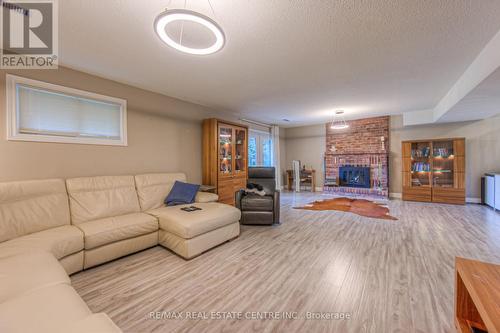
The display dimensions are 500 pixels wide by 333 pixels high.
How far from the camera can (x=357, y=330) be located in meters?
1.45

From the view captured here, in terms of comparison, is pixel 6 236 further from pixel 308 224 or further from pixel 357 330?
pixel 308 224

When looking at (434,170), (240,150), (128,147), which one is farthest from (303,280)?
(434,170)

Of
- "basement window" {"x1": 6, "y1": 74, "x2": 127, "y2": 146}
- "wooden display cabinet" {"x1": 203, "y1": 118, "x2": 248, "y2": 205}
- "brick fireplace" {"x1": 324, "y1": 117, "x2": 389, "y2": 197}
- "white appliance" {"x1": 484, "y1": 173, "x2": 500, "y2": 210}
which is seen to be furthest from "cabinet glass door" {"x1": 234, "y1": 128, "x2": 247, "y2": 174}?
"white appliance" {"x1": 484, "y1": 173, "x2": 500, "y2": 210}

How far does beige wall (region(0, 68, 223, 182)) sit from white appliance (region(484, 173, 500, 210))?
20.6 feet

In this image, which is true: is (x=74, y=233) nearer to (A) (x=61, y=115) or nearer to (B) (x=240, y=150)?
(A) (x=61, y=115)

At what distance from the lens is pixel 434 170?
18.1ft

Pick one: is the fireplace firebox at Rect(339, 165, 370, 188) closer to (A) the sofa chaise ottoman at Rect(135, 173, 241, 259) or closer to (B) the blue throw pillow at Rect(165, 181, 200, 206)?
(A) the sofa chaise ottoman at Rect(135, 173, 241, 259)

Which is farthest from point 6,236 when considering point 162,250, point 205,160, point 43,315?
point 205,160

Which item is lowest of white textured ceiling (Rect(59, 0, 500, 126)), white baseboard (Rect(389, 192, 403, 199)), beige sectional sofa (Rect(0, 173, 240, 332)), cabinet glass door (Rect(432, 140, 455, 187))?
white baseboard (Rect(389, 192, 403, 199))

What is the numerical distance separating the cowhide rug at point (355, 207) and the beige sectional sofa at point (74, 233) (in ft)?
9.40

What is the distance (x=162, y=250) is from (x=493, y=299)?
2988 millimetres

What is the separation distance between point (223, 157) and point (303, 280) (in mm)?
3109

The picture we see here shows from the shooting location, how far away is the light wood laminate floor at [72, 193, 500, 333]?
60.5 inches

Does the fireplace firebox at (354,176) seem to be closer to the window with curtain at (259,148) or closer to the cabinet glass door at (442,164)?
the cabinet glass door at (442,164)
